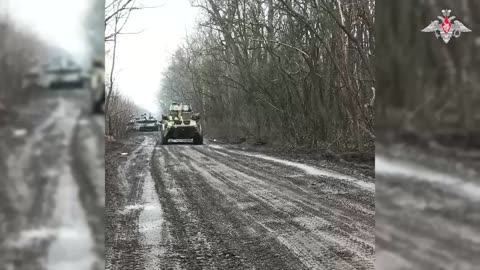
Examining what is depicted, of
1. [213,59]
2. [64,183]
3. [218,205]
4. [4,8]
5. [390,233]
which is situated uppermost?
[213,59]

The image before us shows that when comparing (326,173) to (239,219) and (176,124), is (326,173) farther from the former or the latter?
(176,124)

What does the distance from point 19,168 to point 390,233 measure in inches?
48.9

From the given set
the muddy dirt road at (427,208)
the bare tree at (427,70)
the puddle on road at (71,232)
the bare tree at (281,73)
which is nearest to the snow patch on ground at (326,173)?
the bare tree at (281,73)

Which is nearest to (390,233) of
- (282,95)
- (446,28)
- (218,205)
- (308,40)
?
(446,28)

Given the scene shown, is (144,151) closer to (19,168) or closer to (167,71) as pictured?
(167,71)

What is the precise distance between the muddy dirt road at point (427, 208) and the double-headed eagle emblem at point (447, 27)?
15.0 inches

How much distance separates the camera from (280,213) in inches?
151

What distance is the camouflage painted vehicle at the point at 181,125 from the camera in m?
9.79

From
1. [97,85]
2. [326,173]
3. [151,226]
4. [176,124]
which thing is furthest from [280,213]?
[176,124]

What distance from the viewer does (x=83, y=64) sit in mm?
1370

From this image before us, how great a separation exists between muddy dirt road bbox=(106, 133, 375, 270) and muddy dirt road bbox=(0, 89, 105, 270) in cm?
130

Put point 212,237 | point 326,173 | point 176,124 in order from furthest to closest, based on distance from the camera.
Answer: point 176,124 → point 326,173 → point 212,237

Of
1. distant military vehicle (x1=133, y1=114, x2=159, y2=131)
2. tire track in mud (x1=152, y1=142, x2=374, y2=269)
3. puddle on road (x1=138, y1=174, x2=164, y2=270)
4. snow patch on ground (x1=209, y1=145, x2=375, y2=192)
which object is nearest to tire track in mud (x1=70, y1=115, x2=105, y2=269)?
puddle on road (x1=138, y1=174, x2=164, y2=270)

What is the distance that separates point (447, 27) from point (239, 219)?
8.68 feet
